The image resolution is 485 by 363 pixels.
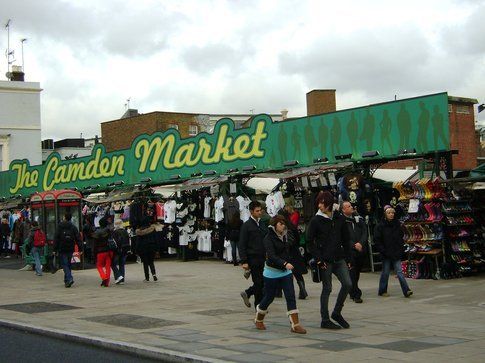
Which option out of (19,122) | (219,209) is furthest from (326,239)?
(19,122)

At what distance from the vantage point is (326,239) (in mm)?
10031

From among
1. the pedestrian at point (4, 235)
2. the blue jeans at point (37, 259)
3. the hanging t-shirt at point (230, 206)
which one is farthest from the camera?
the pedestrian at point (4, 235)

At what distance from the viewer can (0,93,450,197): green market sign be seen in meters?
17.2

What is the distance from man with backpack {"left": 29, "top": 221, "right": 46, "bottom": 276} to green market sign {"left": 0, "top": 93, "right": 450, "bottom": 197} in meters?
5.90

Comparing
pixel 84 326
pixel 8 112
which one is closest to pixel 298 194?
pixel 84 326

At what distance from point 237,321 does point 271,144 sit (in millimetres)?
11048

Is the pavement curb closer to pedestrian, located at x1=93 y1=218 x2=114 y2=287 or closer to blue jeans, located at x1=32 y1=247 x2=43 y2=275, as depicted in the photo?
pedestrian, located at x1=93 y1=218 x2=114 y2=287

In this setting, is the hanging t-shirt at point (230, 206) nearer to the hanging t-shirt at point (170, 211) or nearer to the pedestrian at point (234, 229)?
the pedestrian at point (234, 229)

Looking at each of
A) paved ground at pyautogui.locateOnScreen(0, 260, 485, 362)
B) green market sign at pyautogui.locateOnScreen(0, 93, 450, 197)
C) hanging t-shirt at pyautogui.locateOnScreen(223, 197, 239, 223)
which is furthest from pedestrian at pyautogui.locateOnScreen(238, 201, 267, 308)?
hanging t-shirt at pyautogui.locateOnScreen(223, 197, 239, 223)

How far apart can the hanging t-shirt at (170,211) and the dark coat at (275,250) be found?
14365 mm

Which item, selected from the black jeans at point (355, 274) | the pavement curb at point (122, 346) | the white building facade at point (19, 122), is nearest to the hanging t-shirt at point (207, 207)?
the black jeans at point (355, 274)

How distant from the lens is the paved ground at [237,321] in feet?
27.8

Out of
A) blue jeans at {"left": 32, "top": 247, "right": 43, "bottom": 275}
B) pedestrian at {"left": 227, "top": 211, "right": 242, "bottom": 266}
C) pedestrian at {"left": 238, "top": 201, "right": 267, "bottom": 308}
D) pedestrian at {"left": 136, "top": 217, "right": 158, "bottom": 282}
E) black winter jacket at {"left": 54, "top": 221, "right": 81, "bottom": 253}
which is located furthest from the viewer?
blue jeans at {"left": 32, "top": 247, "right": 43, "bottom": 275}

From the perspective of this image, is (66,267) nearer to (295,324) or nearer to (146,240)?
(146,240)
